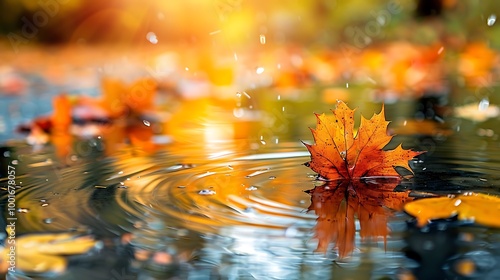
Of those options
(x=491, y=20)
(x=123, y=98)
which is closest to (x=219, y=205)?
(x=123, y=98)

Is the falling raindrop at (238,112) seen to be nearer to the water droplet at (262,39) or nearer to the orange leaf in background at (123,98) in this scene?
the orange leaf in background at (123,98)

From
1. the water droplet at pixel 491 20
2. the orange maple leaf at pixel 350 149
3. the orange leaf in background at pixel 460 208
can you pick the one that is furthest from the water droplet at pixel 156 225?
the water droplet at pixel 491 20

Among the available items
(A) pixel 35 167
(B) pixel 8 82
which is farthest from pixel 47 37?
(A) pixel 35 167

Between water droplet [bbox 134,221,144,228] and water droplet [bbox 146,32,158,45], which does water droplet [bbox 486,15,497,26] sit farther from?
water droplet [bbox 134,221,144,228]

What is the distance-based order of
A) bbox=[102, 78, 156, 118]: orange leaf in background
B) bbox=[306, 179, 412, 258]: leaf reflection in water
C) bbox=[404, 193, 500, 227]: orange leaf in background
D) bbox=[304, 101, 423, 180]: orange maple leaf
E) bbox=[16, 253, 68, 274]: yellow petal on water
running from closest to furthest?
bbox=[16, 253, 68, 274]: yellow petal on water → bbox=[306, 179, 412, 258]: leaf reflection in water → bbox=[404, 193, 500, 227]: orange leaf in background → bbox=[304, 101, 423, 180]: orange maple leaf → bbox=[102, 78, 156, 118]: orange leaf in background

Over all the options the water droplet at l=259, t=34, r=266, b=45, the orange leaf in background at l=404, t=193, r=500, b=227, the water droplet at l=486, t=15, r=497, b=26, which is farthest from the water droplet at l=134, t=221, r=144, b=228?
the water droplet at l=259, t=34, r=266, b=45

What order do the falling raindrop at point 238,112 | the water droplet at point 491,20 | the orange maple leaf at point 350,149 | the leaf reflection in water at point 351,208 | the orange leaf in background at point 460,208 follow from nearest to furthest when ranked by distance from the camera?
the leaf reflection in water at point 351,208 < the orange leaf in background at point 460,208 < the orange maple leaf at point 350,149 < the falling raindrop at point 238,112 < the water droplet at point 491,20

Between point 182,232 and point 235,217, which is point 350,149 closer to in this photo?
point 235,217
